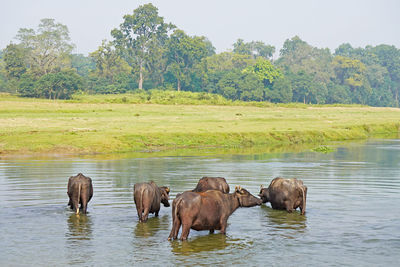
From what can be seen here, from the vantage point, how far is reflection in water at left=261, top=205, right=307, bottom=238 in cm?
1750

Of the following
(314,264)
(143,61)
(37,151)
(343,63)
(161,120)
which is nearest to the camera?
(314,264)

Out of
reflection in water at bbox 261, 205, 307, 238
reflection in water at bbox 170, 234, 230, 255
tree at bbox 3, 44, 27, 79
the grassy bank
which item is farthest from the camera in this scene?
tree at bbox 3, 44, 27, 79

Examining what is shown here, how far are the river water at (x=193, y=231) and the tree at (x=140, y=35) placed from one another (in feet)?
352

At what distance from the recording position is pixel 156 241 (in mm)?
16000

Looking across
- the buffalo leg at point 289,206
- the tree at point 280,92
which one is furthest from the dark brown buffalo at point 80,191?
the tree at point 280,92

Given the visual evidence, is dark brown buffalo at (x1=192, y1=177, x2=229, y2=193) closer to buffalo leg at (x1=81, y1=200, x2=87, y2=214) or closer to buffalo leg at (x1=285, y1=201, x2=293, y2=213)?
buffalo leg at (x1=285, y1=201, x2=293, y2=213)

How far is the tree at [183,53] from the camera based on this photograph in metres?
137

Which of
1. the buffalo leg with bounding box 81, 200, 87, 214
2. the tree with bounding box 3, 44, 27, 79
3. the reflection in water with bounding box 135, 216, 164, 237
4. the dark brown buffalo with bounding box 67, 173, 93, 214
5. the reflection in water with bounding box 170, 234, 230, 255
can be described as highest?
the tree with bounding box 3, 44, 27, 79

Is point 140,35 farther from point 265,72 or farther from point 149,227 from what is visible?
point 149,227

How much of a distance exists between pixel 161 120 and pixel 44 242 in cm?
5330

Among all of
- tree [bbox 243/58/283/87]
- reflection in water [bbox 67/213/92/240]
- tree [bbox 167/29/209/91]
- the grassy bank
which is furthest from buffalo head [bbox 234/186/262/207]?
tree [bbox 243/58/283/87]

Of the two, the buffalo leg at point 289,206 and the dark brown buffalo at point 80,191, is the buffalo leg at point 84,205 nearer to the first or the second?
the dark brown buffalo at point 80,191

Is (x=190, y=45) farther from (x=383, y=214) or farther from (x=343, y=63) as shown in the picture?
(x=383, y=214)

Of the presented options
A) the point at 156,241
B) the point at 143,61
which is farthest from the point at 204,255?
the point at 143,61
